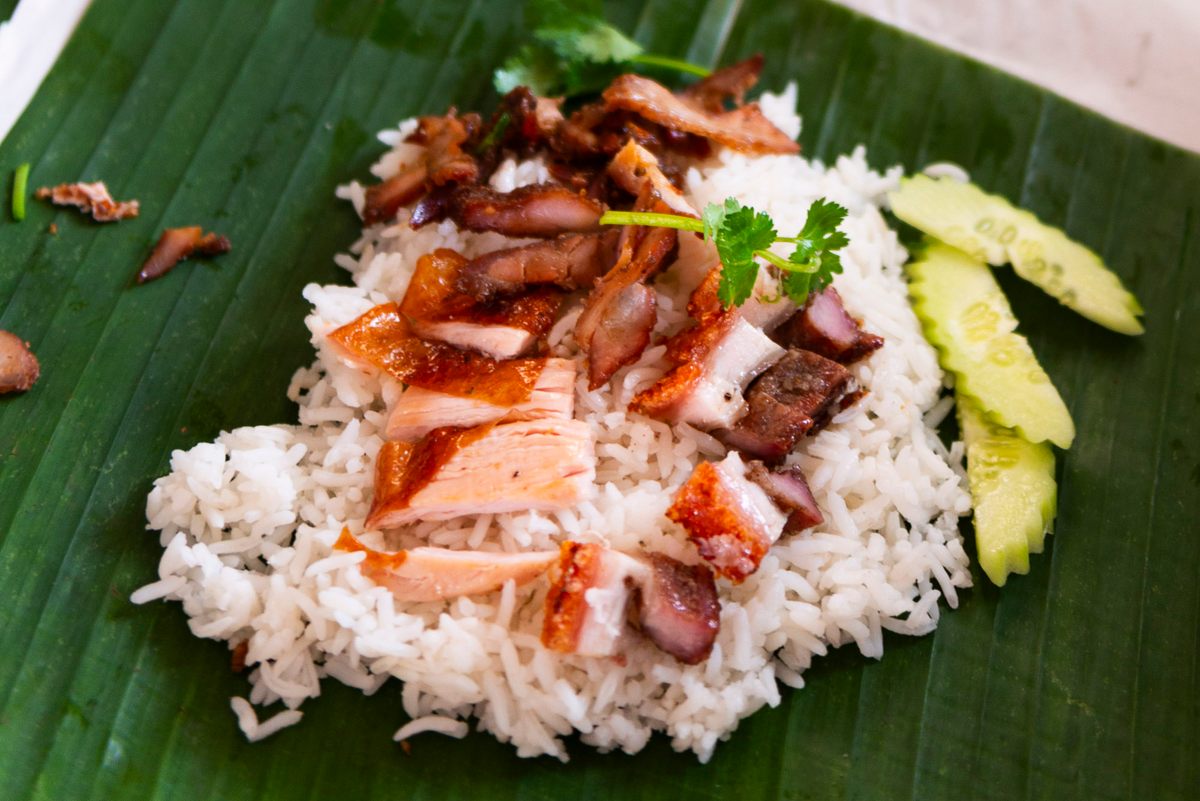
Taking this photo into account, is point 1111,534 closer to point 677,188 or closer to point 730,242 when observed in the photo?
point 730,242

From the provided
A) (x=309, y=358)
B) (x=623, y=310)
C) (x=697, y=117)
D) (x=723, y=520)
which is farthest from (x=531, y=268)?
(x=723, y=520)

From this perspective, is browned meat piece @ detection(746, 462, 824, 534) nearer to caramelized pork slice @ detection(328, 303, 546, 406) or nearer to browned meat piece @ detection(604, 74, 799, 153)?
caramelized pork slice @ detection(328, 303, 546, 406)

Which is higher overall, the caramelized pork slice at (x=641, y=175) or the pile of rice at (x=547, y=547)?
the caramelized pork slice at (x=641, y=175)

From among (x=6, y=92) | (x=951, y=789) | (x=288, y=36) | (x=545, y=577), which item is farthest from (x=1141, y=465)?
(x=6, y=92)

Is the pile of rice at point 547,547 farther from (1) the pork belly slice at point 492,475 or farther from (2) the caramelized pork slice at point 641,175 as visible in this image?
(2) the caramelized pork slice at point 641,175

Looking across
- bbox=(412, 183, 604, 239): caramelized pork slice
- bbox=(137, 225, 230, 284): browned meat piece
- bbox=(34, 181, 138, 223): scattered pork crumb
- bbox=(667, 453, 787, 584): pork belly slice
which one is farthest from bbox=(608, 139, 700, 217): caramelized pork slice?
bbox=(34, 181, 138, 223): scattered pork crumb

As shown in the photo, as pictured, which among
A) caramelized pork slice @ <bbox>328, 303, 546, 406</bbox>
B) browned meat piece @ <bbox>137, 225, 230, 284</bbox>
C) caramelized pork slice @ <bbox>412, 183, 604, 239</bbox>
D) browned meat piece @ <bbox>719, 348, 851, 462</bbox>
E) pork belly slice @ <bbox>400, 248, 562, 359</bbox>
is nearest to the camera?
browned meat piece @ <bbox>719, 348, 851, 462</bbox>

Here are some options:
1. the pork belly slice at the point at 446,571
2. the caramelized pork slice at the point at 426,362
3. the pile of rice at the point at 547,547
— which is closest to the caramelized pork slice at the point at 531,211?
the pile of rice at the point at 547,547
